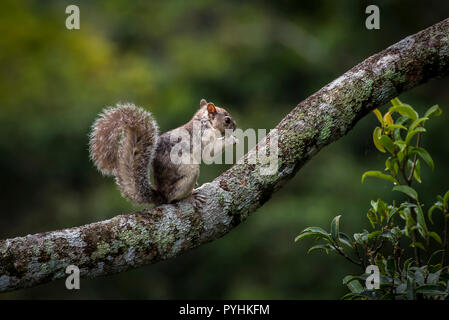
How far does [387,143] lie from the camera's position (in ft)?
8.12

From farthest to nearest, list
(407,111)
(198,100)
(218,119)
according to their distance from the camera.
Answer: (198,100) < (218,119) < (407,111)

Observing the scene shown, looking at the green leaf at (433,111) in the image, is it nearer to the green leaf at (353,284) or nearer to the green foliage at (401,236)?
the green foliage at (401,236)

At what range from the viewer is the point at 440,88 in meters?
10.4

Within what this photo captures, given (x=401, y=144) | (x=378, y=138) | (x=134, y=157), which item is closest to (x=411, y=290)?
(x=401, y=144)

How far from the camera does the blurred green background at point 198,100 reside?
29.3 ft

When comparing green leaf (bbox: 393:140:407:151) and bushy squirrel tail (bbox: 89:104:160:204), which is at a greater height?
bushy squirrel tail (bbox: 89:104:160:204)

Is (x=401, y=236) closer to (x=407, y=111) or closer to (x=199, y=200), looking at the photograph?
(x=407, y=111)

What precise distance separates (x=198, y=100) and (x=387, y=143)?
345 inches

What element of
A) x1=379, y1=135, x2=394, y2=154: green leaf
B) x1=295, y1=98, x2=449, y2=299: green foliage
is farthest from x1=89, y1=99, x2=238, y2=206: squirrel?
x1=379, y1=135, x2=394, y2=154: green leaf

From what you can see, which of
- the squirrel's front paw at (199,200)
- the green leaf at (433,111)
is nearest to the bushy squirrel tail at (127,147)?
the squirrel's front paw at (199,200)

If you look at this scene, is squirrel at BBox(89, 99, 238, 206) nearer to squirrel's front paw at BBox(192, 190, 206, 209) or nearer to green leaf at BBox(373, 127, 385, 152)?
squirrel's front paw at BBox(192, 190, 206, 209)

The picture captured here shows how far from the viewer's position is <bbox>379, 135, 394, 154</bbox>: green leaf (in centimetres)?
246

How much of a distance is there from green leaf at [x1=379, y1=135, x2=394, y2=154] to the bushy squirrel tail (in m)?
1.29

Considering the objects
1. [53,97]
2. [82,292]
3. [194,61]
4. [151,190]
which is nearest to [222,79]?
[194,61]
